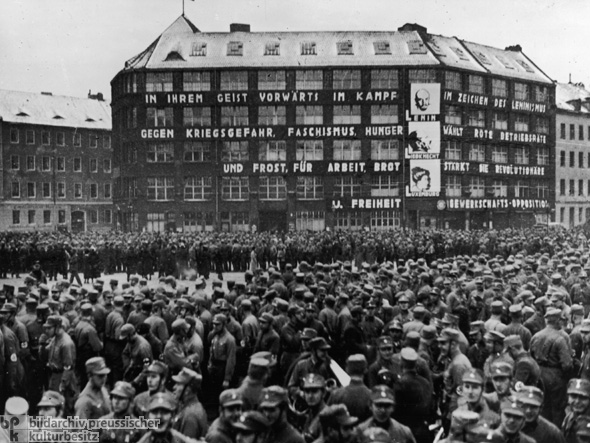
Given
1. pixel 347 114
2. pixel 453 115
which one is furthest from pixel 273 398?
pixel 453 115

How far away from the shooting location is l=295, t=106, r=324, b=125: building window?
48.1 m

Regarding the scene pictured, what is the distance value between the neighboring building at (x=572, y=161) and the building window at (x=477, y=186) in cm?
1245

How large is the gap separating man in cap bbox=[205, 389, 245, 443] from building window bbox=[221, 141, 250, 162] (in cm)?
4312

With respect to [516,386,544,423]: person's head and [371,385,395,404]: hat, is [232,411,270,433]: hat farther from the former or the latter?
[516,386,544,423]: person's head

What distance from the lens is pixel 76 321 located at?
10469mm

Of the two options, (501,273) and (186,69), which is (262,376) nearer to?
(501,273)

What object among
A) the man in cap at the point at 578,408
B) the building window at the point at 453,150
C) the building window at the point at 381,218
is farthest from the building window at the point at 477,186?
the man in cap at the point at 578,408

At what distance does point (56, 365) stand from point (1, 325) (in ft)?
4.08

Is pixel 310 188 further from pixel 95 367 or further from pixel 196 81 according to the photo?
pixel 95 367

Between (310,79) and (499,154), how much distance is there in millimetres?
17875

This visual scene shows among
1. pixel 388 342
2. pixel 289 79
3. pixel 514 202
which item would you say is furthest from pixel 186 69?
pixel 388 342

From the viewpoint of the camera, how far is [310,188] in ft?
160

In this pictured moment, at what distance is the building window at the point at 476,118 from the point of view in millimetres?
51566

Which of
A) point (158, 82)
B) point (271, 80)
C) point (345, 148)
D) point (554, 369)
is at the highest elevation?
point (271, 80)
